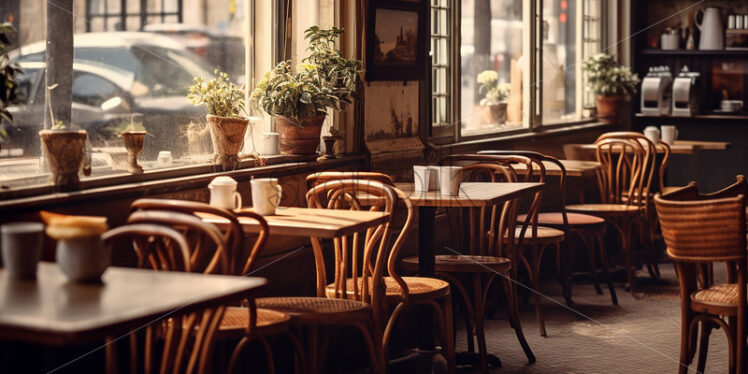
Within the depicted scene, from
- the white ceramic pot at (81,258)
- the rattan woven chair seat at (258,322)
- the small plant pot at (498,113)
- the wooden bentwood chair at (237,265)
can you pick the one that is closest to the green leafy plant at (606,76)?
the small plant pot at (498,113)

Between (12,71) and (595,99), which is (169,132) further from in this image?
(595,99)

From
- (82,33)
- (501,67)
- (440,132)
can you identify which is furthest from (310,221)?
(501,67)

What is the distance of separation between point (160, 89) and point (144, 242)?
4.13ft

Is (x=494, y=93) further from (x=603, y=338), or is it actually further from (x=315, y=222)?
(x=315, y=222)

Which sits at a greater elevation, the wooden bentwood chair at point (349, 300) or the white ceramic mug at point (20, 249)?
the white ceramic mug at point (20, 249)

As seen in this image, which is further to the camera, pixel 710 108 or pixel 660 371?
pixel 710 108

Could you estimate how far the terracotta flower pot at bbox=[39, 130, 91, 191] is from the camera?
11.4 feet

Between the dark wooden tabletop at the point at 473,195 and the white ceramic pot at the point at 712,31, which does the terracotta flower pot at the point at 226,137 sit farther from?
the white ceramic pot at the point at 712,31

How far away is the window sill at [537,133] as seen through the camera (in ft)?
21.1

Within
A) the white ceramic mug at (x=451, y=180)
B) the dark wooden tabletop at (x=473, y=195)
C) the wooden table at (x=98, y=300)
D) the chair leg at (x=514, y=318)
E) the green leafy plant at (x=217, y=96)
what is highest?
the green leafy plant at (x=217, y=96)

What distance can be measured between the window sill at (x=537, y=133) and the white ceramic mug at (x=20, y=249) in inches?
148

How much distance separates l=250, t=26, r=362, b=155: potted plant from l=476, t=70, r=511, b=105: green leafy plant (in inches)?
83.2

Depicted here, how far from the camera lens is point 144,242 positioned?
305 centimetres

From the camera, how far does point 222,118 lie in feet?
14.1
